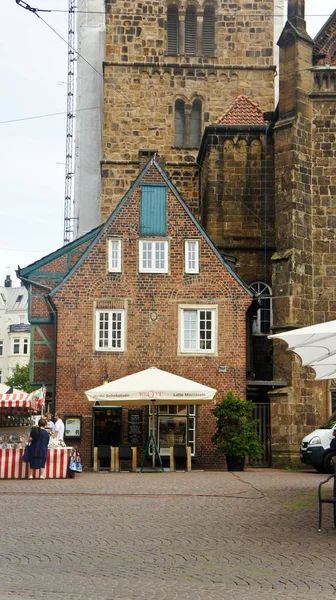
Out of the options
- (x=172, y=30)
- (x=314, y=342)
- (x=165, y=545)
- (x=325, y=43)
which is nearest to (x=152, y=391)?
(x=314, y=342)

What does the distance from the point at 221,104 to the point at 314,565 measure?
36.3m

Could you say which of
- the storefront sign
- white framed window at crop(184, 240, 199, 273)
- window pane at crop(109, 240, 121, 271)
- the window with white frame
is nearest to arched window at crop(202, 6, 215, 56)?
white framed window at crop(184, 240, 199, 273)

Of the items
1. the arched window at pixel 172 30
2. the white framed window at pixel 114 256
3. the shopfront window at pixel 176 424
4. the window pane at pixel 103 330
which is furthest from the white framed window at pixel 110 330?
the arched window at pixel 172 30

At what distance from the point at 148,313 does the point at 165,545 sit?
19.9 m

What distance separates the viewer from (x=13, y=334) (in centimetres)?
10762

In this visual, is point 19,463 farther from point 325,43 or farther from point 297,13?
point 325,43

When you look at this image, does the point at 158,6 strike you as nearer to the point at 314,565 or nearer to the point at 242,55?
the point at 242,55

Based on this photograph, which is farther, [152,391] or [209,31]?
[209,31]

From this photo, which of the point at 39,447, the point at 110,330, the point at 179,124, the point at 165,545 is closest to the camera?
the point at 165,545

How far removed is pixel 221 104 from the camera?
147 feet

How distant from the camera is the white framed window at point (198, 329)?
103 ft

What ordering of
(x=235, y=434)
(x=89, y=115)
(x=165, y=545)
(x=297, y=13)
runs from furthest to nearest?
(x=89, y=115), (x=297, y=13), (x=235, y=434), (x=165, y=545)

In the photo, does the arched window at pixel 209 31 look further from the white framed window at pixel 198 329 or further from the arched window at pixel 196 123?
the white framed window at pixel 198 329

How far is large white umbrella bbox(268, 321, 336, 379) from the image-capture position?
14016mm
